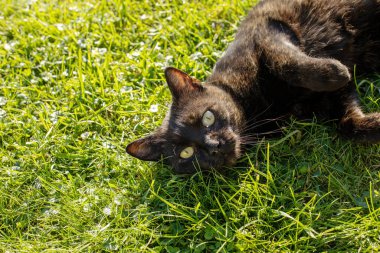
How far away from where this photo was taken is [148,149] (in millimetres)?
3018

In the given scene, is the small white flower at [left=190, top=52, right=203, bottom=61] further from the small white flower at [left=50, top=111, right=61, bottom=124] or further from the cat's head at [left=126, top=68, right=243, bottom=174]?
the small white flower at [left=50, top=111, right=61, bottom=124]

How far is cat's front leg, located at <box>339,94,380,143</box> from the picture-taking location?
2.72 meters

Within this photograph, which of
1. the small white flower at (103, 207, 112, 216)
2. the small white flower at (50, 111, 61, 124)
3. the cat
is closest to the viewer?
the cat

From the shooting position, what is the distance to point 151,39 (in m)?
3.92

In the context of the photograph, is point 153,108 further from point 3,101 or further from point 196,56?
point 3,101

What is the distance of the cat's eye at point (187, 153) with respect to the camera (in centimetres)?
287

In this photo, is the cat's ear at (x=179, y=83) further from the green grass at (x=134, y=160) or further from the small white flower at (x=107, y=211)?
the small white flower at (x=107, y=211)

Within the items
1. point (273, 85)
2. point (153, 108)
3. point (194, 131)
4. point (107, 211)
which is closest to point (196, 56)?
point (153, 108)

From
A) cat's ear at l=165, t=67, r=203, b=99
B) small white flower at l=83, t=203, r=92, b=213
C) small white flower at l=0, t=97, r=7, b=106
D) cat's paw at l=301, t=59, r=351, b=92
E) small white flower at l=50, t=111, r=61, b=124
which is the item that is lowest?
small white flower at l=83, t=203, r=92, b=213

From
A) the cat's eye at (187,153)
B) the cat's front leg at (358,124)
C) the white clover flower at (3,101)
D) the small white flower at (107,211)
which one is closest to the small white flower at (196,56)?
the cat's eye at (187,153)

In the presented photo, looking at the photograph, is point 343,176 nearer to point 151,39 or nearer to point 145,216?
point 145,216

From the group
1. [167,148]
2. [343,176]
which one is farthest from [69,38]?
[343,176]

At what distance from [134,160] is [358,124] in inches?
60.9

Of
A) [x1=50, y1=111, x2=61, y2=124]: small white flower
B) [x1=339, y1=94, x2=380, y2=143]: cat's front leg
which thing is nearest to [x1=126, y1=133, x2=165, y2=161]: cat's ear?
[x1=50, y1=111, x2=61, y2=124]: small white flower
